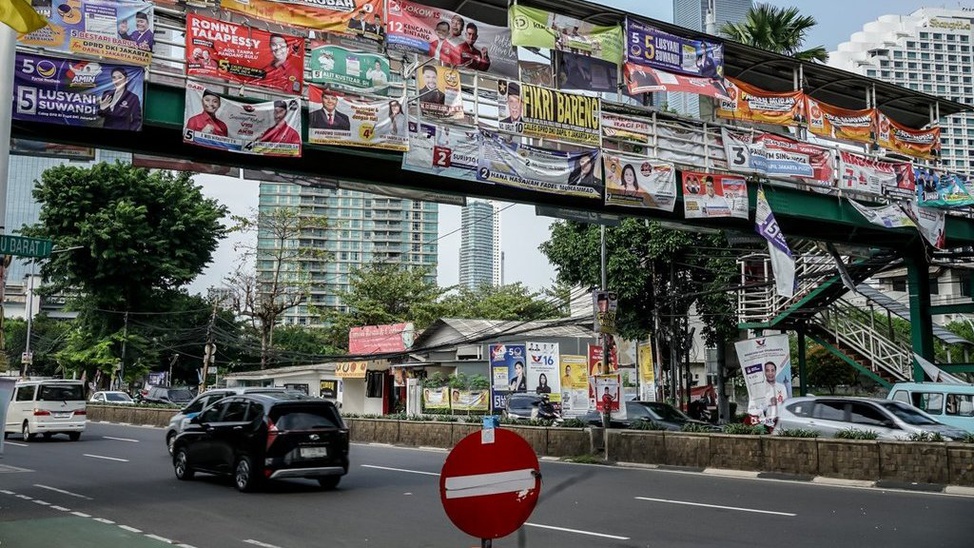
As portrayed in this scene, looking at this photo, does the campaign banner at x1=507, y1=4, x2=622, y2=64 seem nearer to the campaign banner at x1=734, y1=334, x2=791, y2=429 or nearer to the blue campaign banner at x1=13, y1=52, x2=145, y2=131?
the campaign banner at x1=734, y1=334, x2=791, y2=429

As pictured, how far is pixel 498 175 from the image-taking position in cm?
1631

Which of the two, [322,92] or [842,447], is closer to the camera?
[322,92]

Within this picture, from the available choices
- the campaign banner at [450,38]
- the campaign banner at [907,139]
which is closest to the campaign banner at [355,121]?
the campaign banner at [450,38]

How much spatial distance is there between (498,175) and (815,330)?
18224 mm

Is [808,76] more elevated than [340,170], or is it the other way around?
[808,76]

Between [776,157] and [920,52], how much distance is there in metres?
135

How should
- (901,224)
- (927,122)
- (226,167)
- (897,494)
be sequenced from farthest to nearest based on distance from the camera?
1. (927,122)
2. (901,224)
3. (226,167)
4. (897,494)

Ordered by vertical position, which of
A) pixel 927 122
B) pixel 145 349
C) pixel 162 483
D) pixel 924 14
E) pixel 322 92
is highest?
pixel 924 14

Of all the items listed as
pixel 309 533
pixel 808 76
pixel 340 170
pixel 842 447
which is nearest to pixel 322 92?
pixel 340 170

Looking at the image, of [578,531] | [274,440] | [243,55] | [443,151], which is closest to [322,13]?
[243,55]

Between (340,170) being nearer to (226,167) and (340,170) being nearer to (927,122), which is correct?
(226,167)

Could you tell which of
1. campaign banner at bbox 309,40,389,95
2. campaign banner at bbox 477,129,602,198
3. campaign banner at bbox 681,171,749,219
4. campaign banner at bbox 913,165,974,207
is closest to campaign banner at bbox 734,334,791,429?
campaign banner at bbox 681,171,749,219

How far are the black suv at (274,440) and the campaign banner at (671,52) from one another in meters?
10.5

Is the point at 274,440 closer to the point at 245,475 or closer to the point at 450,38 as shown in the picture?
the point at 245,475
